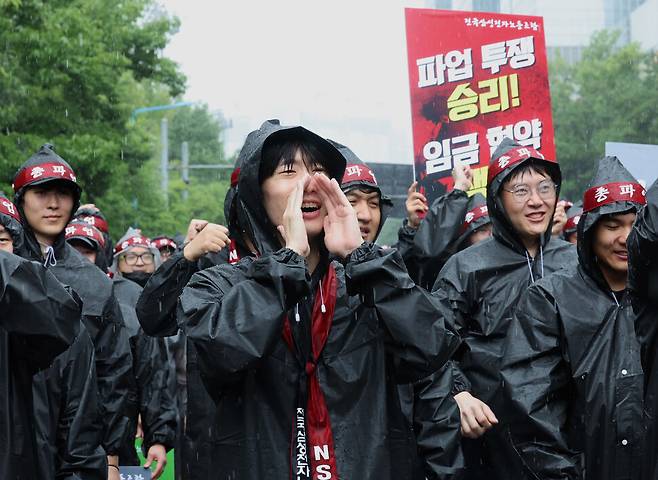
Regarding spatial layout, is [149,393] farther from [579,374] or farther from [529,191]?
[579,374]

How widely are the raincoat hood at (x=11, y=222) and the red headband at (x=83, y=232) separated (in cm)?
231

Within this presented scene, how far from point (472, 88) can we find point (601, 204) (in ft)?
12.3

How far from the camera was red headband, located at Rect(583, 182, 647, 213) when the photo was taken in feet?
19.1

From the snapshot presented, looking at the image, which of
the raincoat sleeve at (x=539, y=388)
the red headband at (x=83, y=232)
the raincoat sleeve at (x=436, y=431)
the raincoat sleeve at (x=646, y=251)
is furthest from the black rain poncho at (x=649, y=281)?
the red headband at (x=83, y=232)

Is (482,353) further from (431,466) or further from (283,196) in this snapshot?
(283,196)

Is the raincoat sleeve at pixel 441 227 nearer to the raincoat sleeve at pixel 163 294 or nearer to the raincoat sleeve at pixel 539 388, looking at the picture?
the raincoat sleeve at pixel 163 294

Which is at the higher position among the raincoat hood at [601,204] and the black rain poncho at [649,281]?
the raincoat hood at [601,204]

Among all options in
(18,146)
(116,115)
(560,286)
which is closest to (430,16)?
(560,286)

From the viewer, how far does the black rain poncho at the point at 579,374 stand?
5.36 meters

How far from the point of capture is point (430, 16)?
31.4 feet

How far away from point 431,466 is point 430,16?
5677 millimetres

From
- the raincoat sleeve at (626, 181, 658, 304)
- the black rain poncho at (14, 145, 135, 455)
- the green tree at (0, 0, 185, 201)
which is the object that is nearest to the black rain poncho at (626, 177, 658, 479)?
the raincoat sleeve at (626, 181, 658, 304)

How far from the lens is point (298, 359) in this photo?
13.4 ft

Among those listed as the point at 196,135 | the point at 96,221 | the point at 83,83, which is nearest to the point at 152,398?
the point at 96,221
